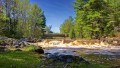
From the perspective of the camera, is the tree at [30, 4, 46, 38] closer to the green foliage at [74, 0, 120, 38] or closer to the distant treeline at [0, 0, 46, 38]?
the distant treeline at [0, 0, 46, 38]

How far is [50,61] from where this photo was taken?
15.1m

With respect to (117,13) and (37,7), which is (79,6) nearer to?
(117,13)

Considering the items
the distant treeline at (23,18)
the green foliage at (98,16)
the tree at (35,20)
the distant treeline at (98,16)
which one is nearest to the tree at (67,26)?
the distant treeline at (23,18)

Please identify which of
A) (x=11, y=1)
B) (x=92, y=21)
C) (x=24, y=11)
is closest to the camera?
(x=92, y=21)

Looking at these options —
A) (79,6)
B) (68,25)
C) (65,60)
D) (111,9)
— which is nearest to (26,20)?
(79,6)

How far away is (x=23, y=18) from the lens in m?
74.4

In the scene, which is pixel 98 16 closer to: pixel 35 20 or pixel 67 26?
pixel 35 20

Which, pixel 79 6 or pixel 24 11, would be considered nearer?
pixel 79 6

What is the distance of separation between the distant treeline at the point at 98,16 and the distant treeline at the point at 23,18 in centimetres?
1587

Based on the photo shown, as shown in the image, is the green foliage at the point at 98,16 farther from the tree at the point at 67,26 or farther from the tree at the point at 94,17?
the tree at the point at 67,26

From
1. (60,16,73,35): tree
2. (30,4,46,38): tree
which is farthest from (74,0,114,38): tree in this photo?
(60,16,73,35): tree

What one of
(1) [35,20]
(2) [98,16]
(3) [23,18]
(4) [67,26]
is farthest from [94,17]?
(4) [67,26]

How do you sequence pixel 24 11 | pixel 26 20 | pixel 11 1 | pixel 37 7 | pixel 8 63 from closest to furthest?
pixel 8 63 < pixel 11 1 < pixel 24 11 < pixel 26 20 < pixel 37 7

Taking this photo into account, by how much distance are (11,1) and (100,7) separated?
2137 cm
